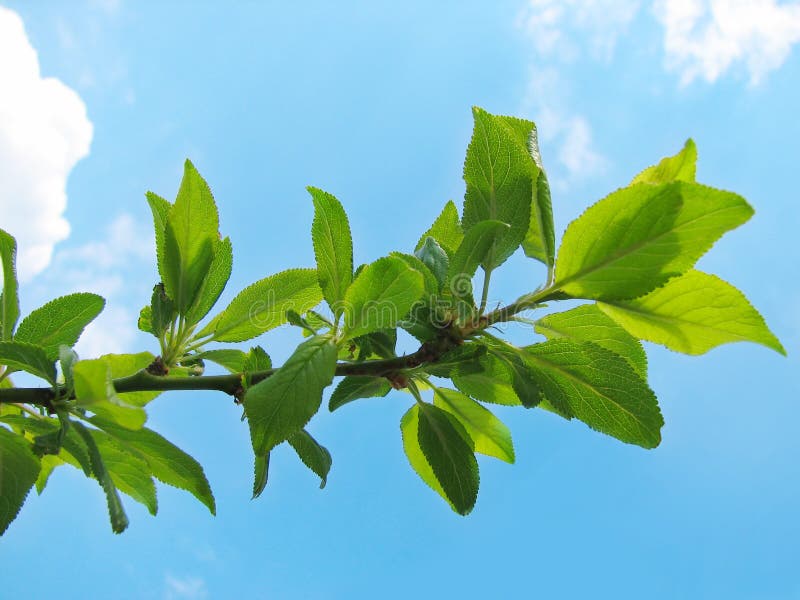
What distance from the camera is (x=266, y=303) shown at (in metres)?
1.81

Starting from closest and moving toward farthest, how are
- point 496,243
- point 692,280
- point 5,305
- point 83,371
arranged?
point 83,371, point 692,280, point 496,243, point 5,305

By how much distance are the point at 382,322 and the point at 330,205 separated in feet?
1.08

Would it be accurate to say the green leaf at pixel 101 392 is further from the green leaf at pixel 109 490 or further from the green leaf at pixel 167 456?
the green leaf at pixel 167 456

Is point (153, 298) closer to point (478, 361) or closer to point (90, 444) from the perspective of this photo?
point (90, 444)

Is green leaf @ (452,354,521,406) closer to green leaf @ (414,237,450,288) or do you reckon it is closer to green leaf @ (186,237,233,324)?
green leaf @ (414,237,450,288)

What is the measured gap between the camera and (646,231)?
1.39 metres

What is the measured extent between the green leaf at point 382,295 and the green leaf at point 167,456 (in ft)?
1.87

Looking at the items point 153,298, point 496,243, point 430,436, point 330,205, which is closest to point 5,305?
point 153,298

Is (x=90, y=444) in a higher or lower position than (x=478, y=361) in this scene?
lower

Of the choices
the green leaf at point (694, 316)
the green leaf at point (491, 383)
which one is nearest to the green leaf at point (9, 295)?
the green leaf at point (491, 383)

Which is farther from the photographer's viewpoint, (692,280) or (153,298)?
(153,298)

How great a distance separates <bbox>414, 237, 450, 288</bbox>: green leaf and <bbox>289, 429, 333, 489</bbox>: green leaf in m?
0.51

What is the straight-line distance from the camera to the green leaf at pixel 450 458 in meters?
1.65

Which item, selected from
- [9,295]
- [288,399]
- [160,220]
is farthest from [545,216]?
[9,295]
